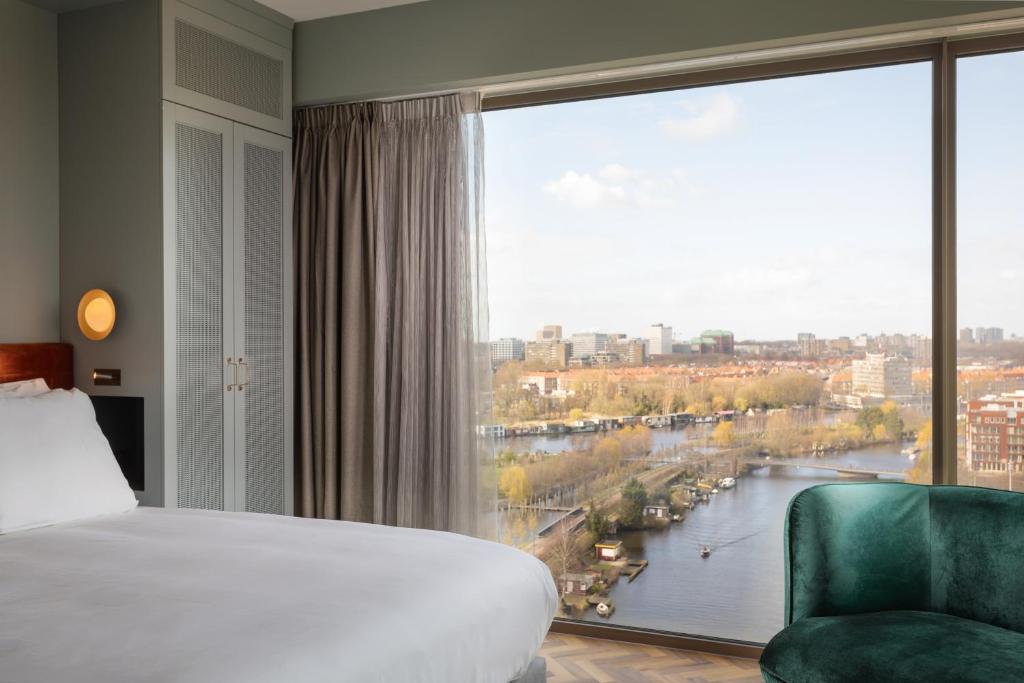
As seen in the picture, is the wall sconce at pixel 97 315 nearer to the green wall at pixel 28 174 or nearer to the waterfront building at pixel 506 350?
the green wall at pixel 28 174

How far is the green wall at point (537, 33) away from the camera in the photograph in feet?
10.1

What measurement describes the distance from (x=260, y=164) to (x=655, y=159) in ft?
5.69

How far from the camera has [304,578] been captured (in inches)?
82.1

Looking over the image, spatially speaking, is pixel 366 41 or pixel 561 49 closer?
pixel 561 49

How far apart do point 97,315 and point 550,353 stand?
184 centimetres

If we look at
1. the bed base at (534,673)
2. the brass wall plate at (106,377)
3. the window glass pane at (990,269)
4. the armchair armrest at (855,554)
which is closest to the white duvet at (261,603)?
the bed base at (534,673)

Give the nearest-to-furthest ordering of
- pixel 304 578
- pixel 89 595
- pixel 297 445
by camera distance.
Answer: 1. pixel 89 595
2. pixel 304 578
3. pixel 297 445

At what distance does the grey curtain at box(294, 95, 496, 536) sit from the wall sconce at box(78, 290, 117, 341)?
90 cm

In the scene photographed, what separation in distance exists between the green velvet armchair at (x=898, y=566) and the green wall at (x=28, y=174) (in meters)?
2.95

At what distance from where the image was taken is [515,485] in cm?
384

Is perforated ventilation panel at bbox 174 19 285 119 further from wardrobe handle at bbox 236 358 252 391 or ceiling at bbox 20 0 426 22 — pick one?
wardrobe handle at bbox 236 358 252 391

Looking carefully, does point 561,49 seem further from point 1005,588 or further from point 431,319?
point 1005,588

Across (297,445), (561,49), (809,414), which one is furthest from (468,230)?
(809,414)

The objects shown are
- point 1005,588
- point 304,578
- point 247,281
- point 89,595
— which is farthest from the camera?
point 247,281
